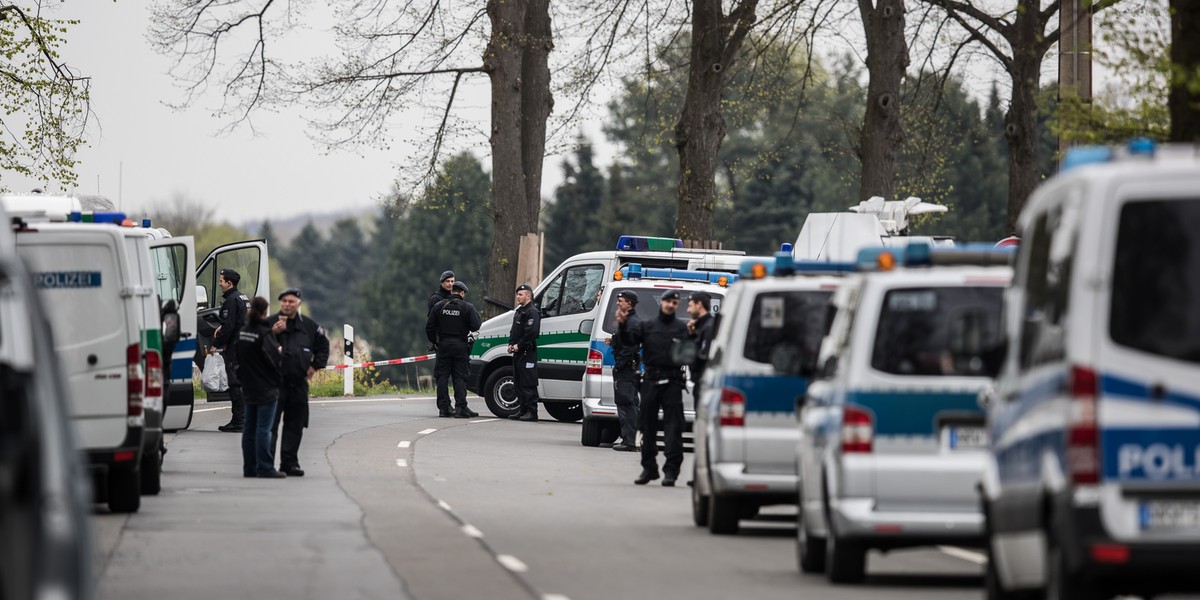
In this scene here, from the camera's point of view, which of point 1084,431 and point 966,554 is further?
point 966,554

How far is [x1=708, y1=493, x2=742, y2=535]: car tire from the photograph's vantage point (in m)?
14.5

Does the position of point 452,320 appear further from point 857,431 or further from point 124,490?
point 857,431

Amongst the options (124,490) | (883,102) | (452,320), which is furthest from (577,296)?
(124,490)

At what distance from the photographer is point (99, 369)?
15.3m

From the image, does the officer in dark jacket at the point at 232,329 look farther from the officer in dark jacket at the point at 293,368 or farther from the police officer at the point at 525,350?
the officer in dark jacket at the point at 293,368

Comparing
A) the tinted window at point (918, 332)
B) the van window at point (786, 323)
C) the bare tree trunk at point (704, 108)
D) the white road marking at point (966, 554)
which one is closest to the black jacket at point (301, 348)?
the van window at point (786, 323)

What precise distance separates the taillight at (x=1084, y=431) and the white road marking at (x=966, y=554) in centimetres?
564

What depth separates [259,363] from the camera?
63.5 ft

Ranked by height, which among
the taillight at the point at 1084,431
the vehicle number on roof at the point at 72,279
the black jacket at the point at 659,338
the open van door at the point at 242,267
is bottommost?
the taillight at the point at 1084,431

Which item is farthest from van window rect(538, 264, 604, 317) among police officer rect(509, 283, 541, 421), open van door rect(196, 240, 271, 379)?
open van door rect(196, 240, 271, 379)

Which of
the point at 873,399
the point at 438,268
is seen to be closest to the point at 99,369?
the point at 873,399

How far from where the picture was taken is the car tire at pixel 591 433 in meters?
25.1

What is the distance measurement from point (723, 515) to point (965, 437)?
3892mm

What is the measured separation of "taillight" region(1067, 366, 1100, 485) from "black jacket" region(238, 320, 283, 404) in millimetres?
12628
